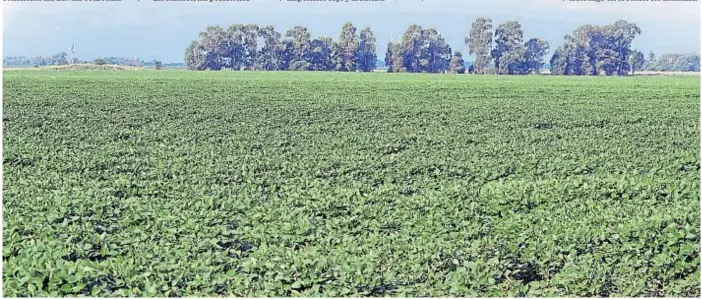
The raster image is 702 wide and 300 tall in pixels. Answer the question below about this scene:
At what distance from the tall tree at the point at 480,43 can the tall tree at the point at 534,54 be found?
3.77 m

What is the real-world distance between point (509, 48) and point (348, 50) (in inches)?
597

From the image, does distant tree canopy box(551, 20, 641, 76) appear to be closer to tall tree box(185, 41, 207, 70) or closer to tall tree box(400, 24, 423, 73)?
tall tree box(400, 24, 423, 73)

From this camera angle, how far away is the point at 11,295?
5.38 m

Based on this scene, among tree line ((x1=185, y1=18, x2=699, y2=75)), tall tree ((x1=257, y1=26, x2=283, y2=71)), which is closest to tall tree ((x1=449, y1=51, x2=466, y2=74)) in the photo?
tree line ((x1=185, y1=18, x2=699, y2=75))

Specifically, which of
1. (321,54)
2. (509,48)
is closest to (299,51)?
(321,54)

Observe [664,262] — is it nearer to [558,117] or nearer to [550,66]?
[558,117]

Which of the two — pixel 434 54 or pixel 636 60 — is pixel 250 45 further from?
pixel 636 60

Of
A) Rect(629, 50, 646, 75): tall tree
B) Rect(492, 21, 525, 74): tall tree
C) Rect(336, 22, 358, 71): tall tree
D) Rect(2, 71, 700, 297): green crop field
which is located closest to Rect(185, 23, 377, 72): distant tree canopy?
Rect(336, 22, 358, 71): tall tree

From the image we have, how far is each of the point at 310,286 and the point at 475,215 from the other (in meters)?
2.71

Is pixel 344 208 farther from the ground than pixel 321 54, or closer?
closer

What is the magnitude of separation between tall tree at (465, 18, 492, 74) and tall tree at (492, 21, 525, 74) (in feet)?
2.95

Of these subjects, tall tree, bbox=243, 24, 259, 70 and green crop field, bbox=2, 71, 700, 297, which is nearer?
green crop field, bbox=2, 71, 700, 297

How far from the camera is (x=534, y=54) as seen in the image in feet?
243

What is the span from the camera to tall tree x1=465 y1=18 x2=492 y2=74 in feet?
237
